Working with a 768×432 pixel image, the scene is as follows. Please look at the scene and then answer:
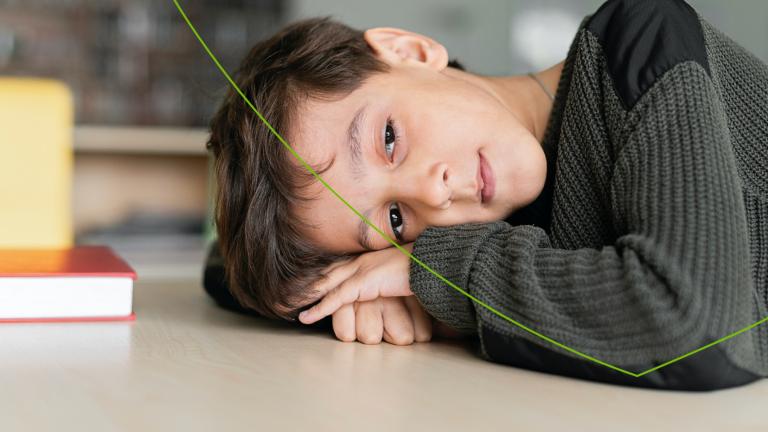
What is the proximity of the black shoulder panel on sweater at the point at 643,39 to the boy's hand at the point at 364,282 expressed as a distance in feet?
0.73

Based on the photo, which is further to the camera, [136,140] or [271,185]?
[136,140]

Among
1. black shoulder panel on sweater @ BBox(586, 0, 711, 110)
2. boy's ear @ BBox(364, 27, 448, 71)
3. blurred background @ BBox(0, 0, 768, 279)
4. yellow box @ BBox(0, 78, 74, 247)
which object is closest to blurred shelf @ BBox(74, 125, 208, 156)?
blurred background @ BBox(0, 0, 768, 279)

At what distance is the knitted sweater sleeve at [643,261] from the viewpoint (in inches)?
20.4

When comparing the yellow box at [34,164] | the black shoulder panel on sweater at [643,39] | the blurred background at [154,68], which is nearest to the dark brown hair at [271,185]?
the black shoulder panel on sweater at [643,39]

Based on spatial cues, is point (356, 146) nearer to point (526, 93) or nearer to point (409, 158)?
point (409, 158)

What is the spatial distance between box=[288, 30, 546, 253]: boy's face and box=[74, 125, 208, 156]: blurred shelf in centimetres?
132

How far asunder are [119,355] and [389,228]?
25 centimetres

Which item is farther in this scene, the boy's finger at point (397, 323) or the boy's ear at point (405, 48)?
the boy's ear at point (405, 48)

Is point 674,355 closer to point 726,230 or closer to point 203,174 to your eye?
point 726,230

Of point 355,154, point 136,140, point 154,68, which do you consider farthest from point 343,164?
point 154,68

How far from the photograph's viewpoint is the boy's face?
689 millimetres

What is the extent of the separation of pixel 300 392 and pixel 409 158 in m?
0.27

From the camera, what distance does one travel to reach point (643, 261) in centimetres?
54

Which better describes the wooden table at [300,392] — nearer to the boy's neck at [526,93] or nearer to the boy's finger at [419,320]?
the boy's finger at [419,320]
